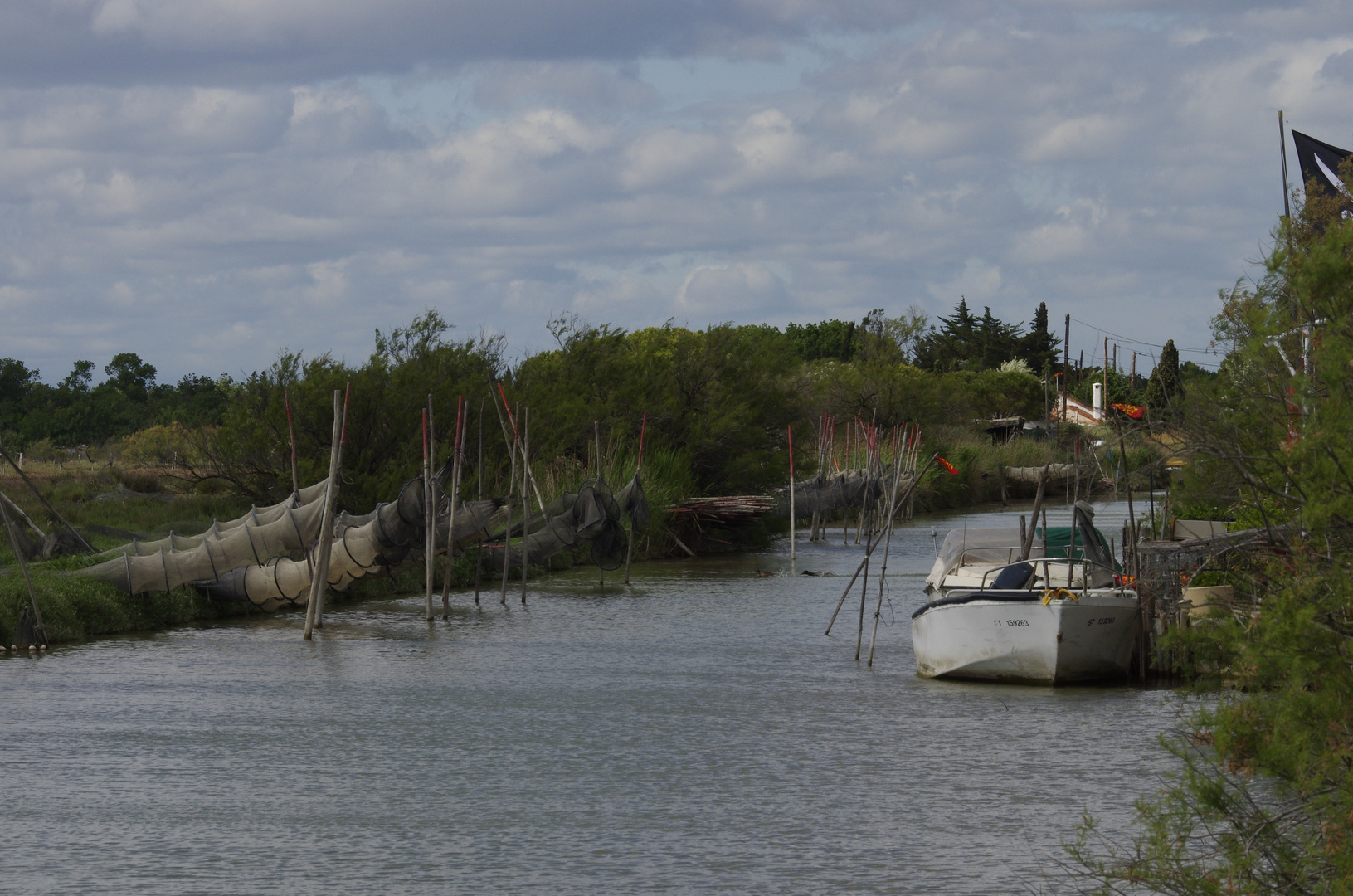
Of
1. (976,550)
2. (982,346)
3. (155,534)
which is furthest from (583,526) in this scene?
(982,346)

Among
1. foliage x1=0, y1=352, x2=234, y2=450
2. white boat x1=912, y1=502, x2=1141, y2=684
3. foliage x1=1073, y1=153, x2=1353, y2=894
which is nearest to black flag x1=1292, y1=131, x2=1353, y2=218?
white boat x1=912, y1=502, x2=1141, y2=684

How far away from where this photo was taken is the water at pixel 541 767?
10.0 m

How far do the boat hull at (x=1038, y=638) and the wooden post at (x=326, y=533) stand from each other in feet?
28.4

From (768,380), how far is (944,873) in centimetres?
3844

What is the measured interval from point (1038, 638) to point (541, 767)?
21.7ft

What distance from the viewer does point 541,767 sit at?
43.4 ft

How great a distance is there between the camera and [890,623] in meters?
24.3

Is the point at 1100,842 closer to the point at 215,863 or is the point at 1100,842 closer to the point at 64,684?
the point at 215,863

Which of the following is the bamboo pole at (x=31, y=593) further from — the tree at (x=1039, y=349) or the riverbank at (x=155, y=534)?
the tree at (x=1039, y=349)

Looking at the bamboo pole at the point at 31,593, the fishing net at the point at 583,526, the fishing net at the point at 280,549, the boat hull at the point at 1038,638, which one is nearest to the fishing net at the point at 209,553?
the fishing net at the point at 280,549

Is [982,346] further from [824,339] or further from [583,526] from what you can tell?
[583,526]

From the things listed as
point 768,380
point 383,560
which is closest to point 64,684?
point 383,560

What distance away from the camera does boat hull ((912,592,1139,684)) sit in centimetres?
1678

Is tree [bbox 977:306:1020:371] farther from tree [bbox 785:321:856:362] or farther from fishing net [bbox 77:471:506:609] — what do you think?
fishing net [bbox 77:471:506:609]
